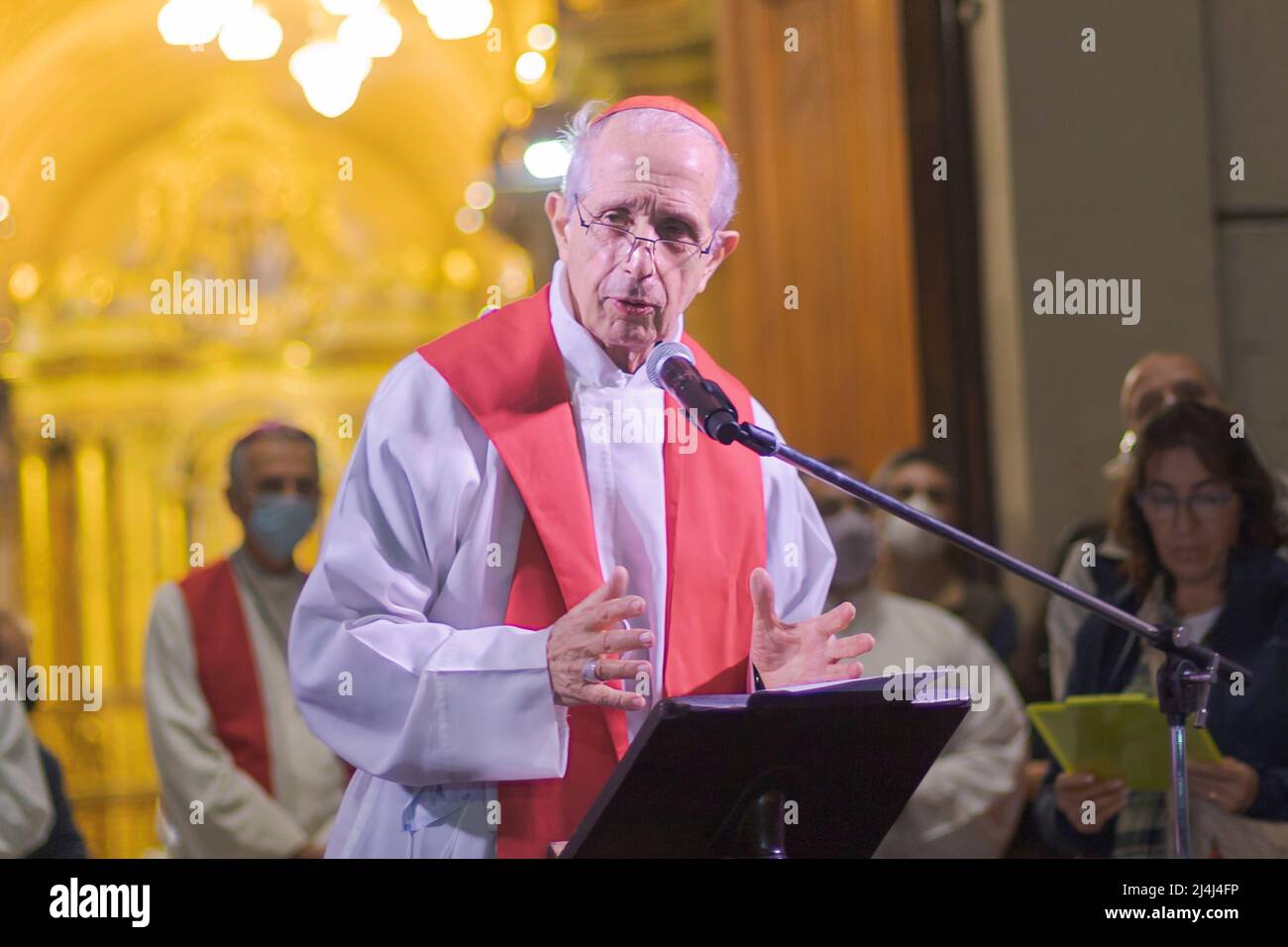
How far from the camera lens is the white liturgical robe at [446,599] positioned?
2.91m

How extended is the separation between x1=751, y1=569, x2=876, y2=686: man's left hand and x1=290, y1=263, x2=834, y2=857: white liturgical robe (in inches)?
9.7

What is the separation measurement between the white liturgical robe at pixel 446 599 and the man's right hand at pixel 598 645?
12 centimetres

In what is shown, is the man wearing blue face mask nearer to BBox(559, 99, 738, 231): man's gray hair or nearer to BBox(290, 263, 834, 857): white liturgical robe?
BBox(290, 263, 834, 857): white liturgical robe

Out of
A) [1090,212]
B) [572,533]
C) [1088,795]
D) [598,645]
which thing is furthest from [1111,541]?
[598,645]

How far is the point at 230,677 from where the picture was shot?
A: 509 cm

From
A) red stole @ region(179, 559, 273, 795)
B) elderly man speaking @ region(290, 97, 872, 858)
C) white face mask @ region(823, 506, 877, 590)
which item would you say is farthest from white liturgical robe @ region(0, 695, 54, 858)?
white face mask @ region(823, 506, 877, 590)

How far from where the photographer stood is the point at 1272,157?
522 cm

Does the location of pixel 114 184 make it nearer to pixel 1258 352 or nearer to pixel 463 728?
pixel 1258 352

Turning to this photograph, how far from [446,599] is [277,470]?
207cm

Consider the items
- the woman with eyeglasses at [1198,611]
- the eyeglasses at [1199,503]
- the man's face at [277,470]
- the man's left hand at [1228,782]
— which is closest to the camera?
the man's left hand at [1228,782]

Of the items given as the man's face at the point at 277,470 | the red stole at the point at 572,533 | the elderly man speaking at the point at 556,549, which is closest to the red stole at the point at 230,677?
the man's face at the point at 277,470

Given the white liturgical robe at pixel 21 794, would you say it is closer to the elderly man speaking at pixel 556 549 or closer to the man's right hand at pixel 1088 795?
the elderly man speaking at pixel 556 549
